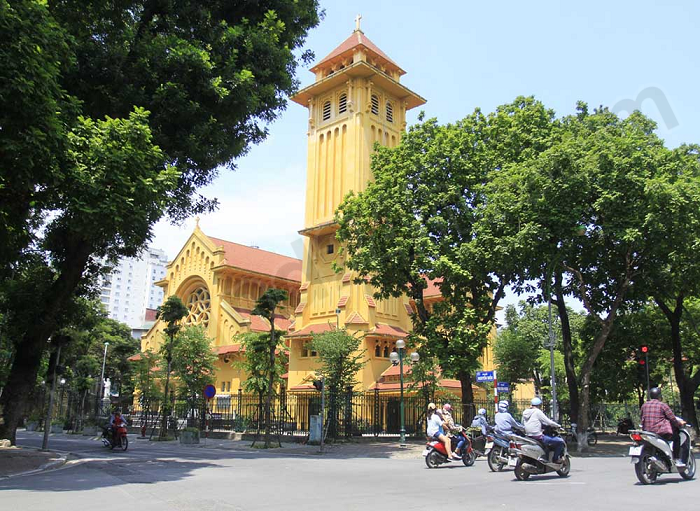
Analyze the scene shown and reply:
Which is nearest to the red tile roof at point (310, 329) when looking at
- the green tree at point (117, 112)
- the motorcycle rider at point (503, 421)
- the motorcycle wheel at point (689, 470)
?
the green tree at point (117, 112)

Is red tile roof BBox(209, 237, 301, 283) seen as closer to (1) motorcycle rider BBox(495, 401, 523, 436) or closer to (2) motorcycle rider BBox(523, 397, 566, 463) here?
(1) motorcycle rider BBox(495, 401, 523, 436)

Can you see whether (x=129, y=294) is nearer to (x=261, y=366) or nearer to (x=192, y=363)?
(x=192, y=363)

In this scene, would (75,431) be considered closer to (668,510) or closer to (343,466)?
(343,466)

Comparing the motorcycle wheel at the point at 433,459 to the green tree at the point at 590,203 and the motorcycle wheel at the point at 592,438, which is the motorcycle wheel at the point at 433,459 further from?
the motorcycle wheel at the point at 592,438

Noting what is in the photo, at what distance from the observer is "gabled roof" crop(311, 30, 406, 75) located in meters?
42.6

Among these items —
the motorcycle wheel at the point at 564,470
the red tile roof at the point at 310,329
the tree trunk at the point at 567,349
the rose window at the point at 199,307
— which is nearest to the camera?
the motorcycle wheel at the point at 564,470

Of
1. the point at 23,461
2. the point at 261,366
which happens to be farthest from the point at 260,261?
the point at 23,461

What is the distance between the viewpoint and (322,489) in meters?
10.5

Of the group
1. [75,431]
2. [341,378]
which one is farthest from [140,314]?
[341,378]

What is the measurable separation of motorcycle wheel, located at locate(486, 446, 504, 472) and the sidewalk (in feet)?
36.1

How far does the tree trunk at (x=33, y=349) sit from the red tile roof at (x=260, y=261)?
31.8 m

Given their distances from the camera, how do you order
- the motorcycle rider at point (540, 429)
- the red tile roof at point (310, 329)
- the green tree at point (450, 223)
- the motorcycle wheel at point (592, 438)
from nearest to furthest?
the motorcycle rider at point (540, 429)
the green tree at point (450, 223)
the motorcycle wheel at point (592, 438)
the red tile roof at point (310, 329)

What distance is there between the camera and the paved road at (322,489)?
8.45 m

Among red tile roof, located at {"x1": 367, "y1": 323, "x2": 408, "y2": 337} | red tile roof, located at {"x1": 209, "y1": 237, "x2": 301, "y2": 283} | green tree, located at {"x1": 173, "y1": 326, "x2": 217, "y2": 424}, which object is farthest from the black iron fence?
red tile roof, located at {"x1": 209, "y1": 237, "x2": 301, "y2": 283}
